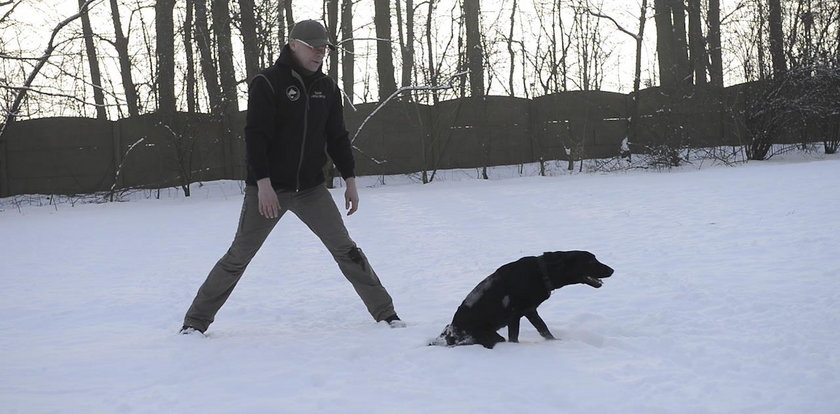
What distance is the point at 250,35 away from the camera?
18000 mm

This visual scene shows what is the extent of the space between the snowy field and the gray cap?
1716 millimetres

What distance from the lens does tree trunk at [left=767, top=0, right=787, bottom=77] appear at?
1728 centimetres

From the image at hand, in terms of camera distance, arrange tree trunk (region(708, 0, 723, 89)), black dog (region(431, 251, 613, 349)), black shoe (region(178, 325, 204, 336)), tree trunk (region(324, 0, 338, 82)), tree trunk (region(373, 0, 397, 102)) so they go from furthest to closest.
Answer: tree trunk (region(373, 0, 397, 102))
tree trunk (region(708, 0, 723, 89))
tree trunk (region(324, 0, 338, 82))
black shoe (region(178, 325, 204, 336))
black dog (region(431, 251, 613, 349))

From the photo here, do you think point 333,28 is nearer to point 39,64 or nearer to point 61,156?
point 39,64

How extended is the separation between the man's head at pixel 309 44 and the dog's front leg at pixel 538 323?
187cm

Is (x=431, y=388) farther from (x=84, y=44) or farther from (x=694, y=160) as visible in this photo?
(x=84, y=44)

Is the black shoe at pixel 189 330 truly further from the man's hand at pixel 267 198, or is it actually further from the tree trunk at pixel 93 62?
the tree trunk at pixel 93 62

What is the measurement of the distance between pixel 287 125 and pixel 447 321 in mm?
1581

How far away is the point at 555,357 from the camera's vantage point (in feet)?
12.9

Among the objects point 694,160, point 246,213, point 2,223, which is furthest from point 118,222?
point 694,160

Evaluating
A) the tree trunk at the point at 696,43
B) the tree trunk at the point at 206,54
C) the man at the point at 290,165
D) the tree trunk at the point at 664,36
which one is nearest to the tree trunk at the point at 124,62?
the tree trunk at the point at 206,54

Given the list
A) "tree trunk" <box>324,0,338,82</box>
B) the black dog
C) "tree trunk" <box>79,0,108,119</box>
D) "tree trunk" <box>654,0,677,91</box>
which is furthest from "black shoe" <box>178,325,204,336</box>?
"tree trunk" <box>79,0,108,119</box>

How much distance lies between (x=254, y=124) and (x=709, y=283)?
3.37 m

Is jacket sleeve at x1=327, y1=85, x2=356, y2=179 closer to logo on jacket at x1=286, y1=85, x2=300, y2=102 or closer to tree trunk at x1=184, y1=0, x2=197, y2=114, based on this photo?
logo on jacket at x1=286, y1=85, x2=300, y2=102
